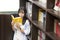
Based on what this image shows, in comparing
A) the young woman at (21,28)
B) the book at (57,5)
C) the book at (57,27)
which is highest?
the book at (57,5)

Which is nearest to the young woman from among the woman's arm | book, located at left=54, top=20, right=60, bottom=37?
the woman's arm

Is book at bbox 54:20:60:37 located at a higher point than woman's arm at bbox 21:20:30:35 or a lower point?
higher

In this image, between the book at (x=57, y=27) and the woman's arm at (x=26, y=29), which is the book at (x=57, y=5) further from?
the woman's arm at (x=26, y=29)

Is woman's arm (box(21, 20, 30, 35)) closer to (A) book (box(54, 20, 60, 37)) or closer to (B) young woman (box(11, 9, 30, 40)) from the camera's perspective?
(B) young woman (box(11, 9, 30, 40))

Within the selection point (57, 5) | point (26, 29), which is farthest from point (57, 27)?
point (26, 29)

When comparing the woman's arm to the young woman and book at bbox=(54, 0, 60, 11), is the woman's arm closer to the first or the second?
the young woman

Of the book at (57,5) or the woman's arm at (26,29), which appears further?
the woman's arm at (26,29)

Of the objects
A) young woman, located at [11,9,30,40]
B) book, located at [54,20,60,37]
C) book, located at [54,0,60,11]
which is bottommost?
young woman, located at [11,9,30,40]

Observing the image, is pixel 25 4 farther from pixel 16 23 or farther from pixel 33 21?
pixel 33 21

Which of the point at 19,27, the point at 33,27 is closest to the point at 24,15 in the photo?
the point at 19,27

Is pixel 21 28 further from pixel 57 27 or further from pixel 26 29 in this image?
pixel 57 27

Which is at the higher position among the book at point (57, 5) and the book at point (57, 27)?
the book at point (57, 5)

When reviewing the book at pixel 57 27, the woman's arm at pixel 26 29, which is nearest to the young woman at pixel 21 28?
the woman's arm at pixel 26 29

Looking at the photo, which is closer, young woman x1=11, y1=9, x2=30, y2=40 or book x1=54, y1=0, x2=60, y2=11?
book x1=54, y1=0, x2=60, y2=11
